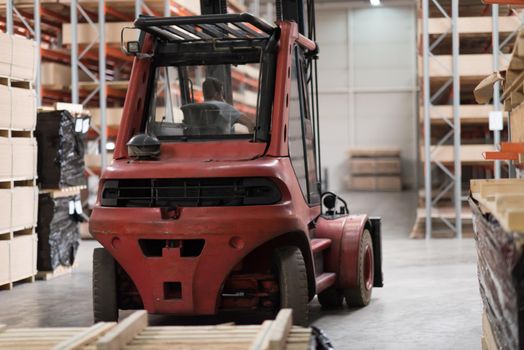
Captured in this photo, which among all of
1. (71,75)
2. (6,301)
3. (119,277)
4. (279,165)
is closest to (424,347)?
(279,165)

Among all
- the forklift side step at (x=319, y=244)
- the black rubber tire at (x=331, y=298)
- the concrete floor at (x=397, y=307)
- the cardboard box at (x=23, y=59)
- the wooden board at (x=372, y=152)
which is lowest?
the concrete floor at (x=397, y=307)

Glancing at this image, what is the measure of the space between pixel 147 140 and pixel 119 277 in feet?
3.37

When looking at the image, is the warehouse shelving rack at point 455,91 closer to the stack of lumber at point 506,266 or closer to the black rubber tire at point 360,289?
the black rubber tire at point 360,289

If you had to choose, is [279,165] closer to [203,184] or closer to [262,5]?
[203,184]

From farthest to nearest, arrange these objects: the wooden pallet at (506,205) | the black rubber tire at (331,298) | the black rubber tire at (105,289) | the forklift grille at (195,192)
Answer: the black rubber tire at (331,298), the black rubber tire at (105,289), the forklift grille at (195,192), the wooden pallet at (506,205)

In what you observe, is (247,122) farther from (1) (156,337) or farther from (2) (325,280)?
(1) (156,337)

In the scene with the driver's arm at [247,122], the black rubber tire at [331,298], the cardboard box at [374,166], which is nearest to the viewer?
the driver's arm at [247,122]

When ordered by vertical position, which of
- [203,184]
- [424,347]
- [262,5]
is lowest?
[424,347]

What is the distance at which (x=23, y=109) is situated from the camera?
9.38m

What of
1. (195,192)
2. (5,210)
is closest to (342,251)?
(195,192)

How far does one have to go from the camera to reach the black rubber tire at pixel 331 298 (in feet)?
25.7

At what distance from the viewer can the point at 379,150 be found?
2538cm

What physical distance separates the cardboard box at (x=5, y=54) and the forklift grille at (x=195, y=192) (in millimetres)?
3295

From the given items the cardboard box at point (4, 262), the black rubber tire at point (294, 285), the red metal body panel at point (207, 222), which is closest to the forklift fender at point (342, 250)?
the red metal body panel at point (207, 222)
